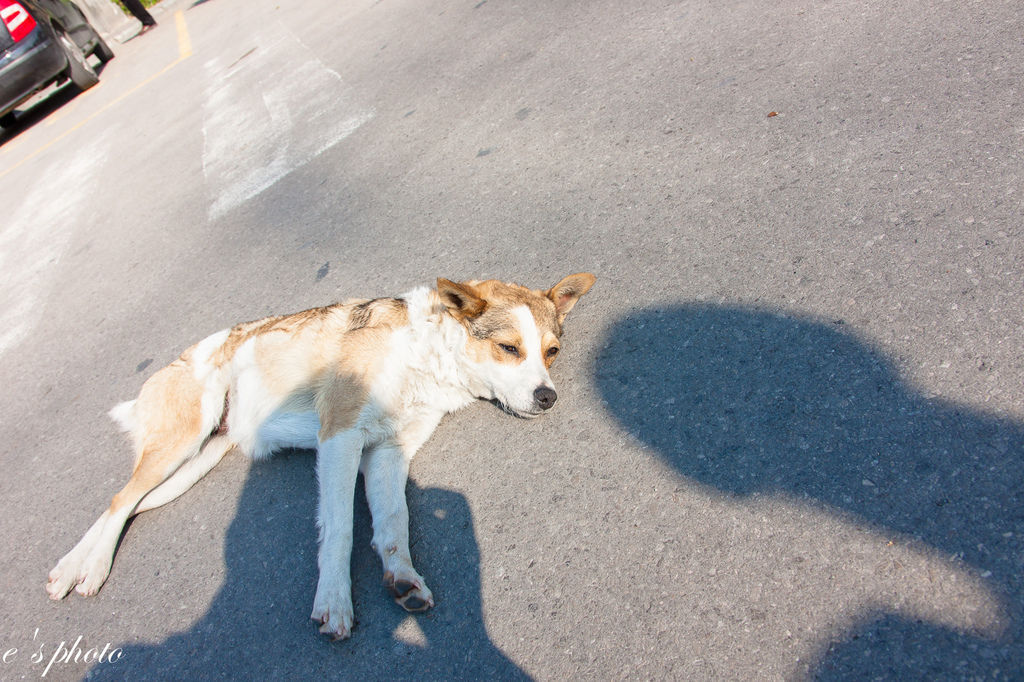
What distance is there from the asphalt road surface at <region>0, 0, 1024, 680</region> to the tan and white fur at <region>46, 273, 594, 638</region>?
159mm

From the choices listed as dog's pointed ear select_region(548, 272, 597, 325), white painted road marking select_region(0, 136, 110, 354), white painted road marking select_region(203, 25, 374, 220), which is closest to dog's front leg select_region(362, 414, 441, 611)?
dog's pointed ear select_region(548, 272, 597, 325)

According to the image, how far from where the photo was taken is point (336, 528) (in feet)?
9.98

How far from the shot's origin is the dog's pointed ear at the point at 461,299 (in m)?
3.62

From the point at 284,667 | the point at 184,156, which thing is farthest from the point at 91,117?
the point at 284,667

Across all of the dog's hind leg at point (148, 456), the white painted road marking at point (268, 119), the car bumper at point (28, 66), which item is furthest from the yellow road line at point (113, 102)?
the dog's hind leg at point (148, 456)

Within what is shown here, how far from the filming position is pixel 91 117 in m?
10.7

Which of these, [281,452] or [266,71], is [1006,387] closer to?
[281,452]

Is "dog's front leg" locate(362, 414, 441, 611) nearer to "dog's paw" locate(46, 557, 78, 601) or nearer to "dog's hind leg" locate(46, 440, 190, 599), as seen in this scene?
"dog's hind leg" locate(46, 440, 190, 599)

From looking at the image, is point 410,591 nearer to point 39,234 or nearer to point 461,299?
point 461,299

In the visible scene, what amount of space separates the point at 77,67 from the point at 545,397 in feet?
43.8

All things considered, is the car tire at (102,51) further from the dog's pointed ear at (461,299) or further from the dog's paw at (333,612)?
the dog's paw at (333,612)

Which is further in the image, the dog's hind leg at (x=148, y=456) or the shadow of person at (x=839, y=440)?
the dog's hind leg at (x=148, y=456)

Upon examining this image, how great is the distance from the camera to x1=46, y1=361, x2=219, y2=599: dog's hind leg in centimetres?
335

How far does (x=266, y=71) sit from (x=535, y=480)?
8851mm
